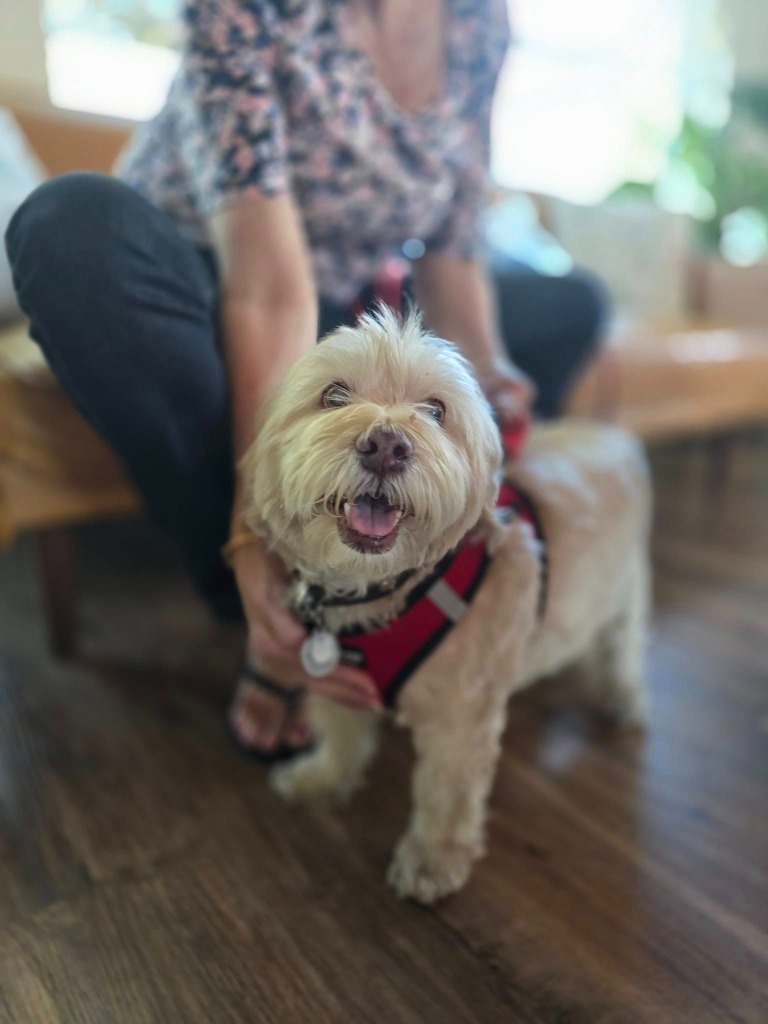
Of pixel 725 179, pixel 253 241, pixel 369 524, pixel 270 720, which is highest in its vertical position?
pixel 253 241

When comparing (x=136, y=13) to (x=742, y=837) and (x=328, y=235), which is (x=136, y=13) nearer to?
(x=328, y=235)

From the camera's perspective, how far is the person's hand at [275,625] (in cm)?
77

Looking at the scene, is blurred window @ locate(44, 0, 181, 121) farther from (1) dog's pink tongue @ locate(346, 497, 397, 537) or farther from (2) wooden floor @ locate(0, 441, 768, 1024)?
(1) dog's pink tongue @ locate(346, 497, 397, 537)

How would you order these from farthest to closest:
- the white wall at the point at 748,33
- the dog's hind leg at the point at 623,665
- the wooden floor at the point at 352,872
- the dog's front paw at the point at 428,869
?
the white wall at the point at 748,33 → the dog's hind leg at the point at 623,665 → the dog's front paw at the point at 428,869 → the wooden floor at the point at 352,872

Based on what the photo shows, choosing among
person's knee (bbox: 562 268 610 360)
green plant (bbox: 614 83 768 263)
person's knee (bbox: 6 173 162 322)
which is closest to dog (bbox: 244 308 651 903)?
person's knee (bbox: 6 173 162 322)

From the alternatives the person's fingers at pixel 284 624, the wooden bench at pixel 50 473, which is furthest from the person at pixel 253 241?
the wooden bench at pixel 50 473

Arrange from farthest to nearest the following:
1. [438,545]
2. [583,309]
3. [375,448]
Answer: [583,309]
[438,545]
[375,448]

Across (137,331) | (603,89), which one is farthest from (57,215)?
(603,89)

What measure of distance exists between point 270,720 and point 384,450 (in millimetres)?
610

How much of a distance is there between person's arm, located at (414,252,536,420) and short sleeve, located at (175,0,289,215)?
227mm

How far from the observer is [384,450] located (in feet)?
1.89

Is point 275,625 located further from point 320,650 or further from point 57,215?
point 57,215

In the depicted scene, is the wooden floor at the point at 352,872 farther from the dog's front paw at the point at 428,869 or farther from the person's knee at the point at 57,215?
the person's knee at the point at 57,215

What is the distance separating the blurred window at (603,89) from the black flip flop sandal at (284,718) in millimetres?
2140
